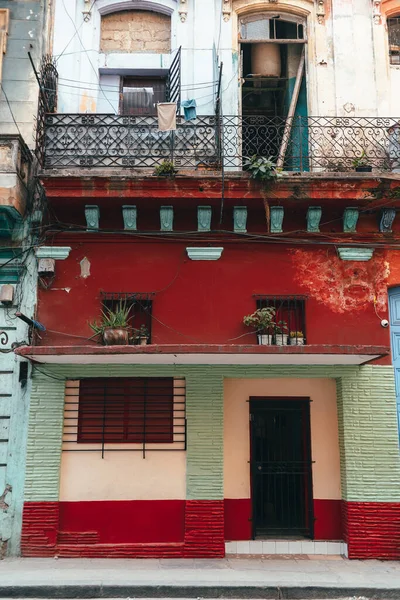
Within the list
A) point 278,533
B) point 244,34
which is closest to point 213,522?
point 278,533

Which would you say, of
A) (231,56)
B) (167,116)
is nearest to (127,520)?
(167,116)

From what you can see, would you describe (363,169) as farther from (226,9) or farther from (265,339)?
(226,9)

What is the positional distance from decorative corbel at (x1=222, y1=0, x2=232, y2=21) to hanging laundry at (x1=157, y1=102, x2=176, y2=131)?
279 centimetres

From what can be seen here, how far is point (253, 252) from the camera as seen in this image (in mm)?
9695

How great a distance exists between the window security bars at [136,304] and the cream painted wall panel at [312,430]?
1.78 m

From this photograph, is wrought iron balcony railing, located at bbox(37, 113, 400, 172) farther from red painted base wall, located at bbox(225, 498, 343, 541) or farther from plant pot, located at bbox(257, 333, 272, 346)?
red painted base wall, located at bbox(225, 498, 343, 541)

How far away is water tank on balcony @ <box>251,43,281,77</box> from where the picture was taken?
11230mm

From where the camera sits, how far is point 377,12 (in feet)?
35.0

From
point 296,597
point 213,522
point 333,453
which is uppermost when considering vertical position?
point 333,453

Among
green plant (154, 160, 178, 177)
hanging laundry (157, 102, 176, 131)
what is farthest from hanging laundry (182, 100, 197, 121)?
green plant (154, 160, 178, 177)

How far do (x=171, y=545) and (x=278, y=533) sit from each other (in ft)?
6.15

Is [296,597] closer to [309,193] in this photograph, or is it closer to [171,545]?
[171,545]

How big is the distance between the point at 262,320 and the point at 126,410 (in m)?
2.75

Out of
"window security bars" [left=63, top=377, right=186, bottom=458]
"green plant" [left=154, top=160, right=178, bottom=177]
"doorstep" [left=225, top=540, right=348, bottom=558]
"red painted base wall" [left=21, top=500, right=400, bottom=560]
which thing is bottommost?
"doorstep" [left=225, top=540, right=348, bottom=558]
